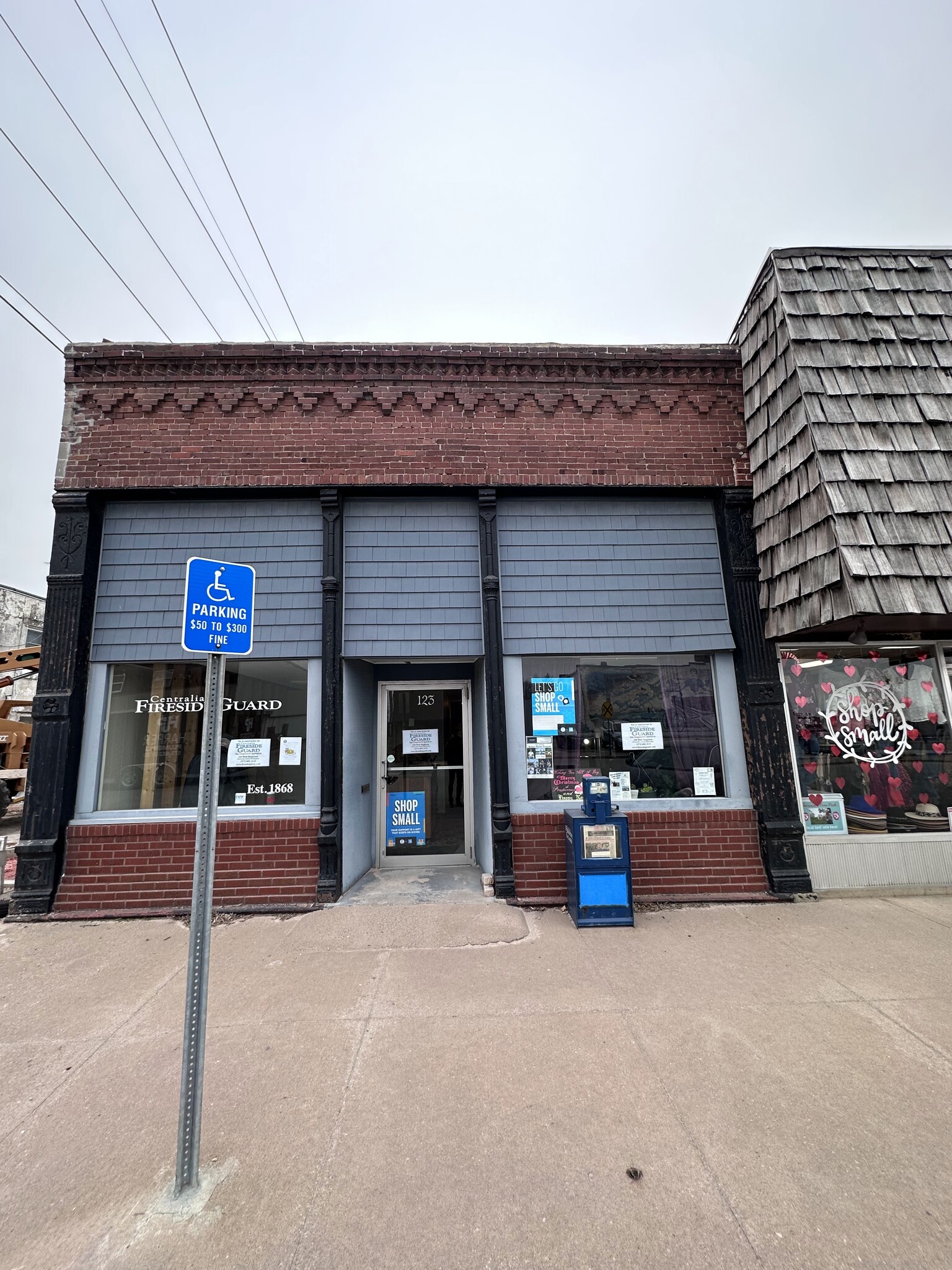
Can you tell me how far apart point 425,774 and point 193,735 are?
271 cm

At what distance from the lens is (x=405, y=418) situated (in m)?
6.38

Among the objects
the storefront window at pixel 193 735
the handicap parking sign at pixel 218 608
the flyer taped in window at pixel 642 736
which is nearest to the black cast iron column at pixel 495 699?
the flyer taped in window at pixel 642 736

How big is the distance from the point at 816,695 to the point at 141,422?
26.9 ft

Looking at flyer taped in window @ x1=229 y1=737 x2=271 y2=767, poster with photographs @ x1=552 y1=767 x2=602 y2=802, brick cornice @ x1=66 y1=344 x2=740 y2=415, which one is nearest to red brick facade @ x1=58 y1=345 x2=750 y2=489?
brick cornice @ x1=66 y1=344 x2=740 y2=415

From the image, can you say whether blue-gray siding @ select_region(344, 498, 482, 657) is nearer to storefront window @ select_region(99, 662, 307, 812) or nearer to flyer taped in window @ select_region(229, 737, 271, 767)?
storefront window @ select_region(99, 662, 307, 812)

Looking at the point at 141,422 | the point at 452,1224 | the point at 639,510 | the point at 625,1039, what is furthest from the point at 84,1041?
the point at 639,510

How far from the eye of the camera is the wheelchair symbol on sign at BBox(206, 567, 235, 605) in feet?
8.44

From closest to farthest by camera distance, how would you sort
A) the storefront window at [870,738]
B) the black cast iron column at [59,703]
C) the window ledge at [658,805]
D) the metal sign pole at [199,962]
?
the metal sign pole at [199,962] → the black cast iron column at [59,703] → the window ledge at [658,805] → the storefront window at [870,738]

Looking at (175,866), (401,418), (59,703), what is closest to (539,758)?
(175,866)

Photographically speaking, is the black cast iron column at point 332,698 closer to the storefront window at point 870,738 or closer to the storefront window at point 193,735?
the storefront window at point 193,735

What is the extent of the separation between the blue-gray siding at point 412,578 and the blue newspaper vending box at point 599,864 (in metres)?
2.01

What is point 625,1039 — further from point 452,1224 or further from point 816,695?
point 816,695

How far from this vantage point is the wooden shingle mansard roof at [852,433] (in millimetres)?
4891

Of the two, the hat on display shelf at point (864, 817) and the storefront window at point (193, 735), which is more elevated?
the storefront window at point (193, 735)
